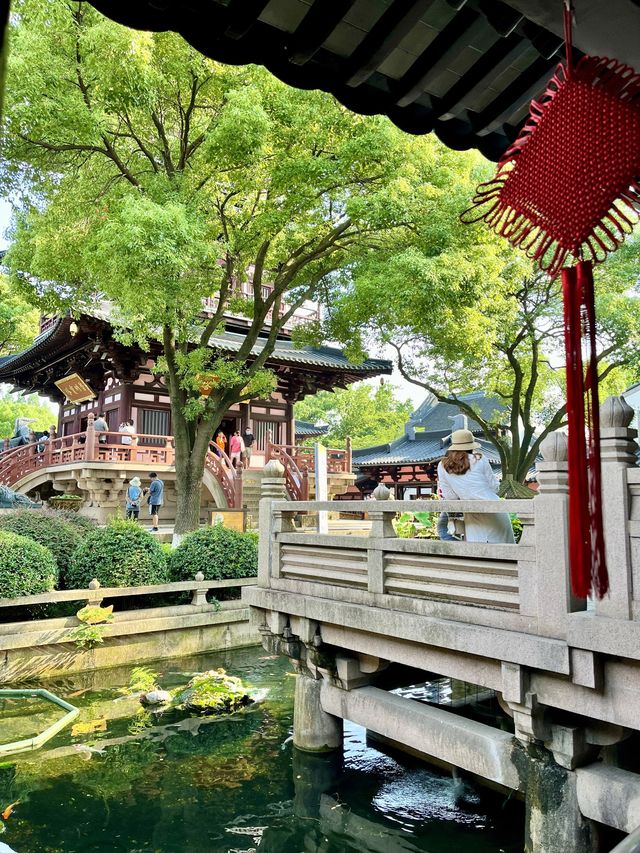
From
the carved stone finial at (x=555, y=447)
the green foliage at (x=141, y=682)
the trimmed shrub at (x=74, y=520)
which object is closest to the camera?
the carved stone finial at (x=555, y=447)

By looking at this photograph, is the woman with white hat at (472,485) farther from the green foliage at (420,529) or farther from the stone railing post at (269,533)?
the green foliage at (420,529)

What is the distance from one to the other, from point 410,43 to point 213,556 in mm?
10795

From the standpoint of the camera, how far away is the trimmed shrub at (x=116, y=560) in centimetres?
1110

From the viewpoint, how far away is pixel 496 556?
487 centimetres

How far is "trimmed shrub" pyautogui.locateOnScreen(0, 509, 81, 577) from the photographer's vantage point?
11305 millimetres

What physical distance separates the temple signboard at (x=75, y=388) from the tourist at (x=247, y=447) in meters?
5.75

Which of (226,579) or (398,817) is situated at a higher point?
(226,579)

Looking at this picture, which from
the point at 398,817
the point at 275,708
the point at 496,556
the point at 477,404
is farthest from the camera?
the point at 477,404

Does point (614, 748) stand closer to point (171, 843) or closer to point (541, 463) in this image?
point (541, 463)

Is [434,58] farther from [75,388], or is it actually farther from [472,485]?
[75,388]

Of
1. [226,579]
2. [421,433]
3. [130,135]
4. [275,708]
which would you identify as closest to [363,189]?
[130,135]

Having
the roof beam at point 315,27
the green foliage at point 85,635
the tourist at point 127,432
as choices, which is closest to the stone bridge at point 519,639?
the roof beam at point 315,27

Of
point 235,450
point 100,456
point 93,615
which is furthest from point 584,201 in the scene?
point 235,450

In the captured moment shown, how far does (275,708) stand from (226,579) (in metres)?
3.72
